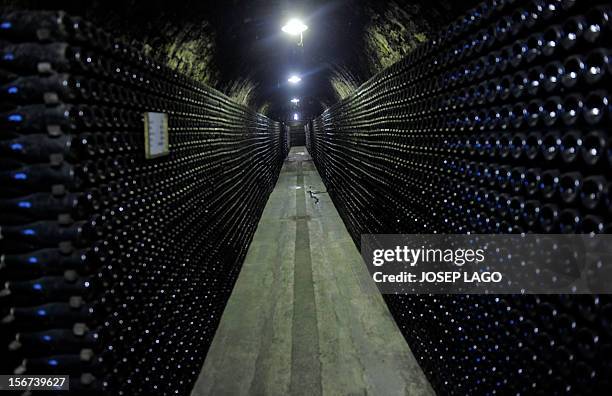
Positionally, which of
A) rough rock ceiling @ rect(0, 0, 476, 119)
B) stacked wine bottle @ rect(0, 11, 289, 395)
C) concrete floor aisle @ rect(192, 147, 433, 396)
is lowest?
concrete floor aisle @ rect(192, 147, 433, 396)

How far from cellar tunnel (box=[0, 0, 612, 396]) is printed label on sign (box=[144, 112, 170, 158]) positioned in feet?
0.06

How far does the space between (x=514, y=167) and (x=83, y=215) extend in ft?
7.24

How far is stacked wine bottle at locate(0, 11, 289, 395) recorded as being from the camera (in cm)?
160

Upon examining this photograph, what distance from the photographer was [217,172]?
454 cm

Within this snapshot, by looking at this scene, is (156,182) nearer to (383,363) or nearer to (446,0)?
(383,363)

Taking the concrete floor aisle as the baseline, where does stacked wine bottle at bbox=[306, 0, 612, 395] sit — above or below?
above

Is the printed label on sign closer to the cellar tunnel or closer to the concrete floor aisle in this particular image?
the cellar tunnel

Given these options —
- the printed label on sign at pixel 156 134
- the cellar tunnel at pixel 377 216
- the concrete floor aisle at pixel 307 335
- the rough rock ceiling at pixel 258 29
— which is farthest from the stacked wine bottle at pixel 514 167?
the printed label on sign at pixel 156 134

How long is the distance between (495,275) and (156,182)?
2.37 m

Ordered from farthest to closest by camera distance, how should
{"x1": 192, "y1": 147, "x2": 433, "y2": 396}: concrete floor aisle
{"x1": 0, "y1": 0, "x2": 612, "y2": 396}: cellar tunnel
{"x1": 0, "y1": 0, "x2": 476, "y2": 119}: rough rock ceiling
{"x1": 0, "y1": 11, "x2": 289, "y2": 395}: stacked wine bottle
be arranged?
{"x1": 0, "y1": 0, "x2": 476, "y2": 119}: rough rock ceiling, {"x1": 192, "y1": 147, "x2": 433, "y2": 396}: concrete floor aisle, {"x1": 0, "y1": 11, "x2": 289, "y2": 395}: stacked wine bottle, {"x1": 0, "y1": 0, "x2": 612, "y2": 396}: cellar tunnel

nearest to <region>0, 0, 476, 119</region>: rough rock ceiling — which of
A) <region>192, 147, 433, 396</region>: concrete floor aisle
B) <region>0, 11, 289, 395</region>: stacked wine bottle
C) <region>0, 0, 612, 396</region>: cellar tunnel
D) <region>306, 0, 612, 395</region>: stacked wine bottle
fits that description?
<region>0, 0, 612, 396</region>: cellar tunnel

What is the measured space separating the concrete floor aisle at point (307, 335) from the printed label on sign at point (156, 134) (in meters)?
2.08

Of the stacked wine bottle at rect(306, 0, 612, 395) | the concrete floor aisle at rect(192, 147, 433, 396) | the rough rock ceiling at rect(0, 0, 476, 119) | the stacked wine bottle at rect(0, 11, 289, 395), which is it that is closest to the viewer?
the stacked wine bottle at rect(306, 0, 612, 395)

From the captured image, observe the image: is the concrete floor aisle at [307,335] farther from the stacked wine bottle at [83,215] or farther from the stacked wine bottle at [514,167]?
the stacked wine bottle at [83,215]
